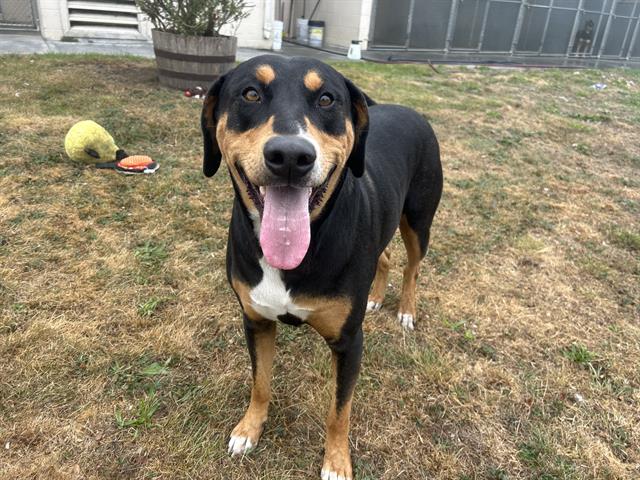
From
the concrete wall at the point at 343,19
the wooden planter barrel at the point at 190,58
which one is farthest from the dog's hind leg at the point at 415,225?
the concrete wall at the point at 343,19

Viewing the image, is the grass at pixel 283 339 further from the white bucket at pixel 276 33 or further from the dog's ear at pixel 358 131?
the white bucket at pixel 276 33

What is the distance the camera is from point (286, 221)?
1832mm

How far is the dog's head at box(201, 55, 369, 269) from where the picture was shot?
5.61 ft

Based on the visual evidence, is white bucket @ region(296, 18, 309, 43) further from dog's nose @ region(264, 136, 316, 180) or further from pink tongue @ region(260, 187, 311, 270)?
dog's nose @ region(264, 136, 316, 180)

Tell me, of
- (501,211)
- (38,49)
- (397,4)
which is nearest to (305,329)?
(501,211)

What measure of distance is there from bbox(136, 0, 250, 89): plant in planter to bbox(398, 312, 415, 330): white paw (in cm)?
552

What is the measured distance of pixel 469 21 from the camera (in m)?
15.9

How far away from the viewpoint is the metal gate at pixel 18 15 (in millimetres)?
11133

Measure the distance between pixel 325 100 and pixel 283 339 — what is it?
5.52 ft

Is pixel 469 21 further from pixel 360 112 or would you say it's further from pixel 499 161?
pixel 360 112

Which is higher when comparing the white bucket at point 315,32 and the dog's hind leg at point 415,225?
the white bucket at point 315,32

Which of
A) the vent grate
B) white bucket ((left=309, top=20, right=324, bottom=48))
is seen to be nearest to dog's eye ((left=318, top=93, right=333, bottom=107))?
the vent grate

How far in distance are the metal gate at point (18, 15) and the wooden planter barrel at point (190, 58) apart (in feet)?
19.6

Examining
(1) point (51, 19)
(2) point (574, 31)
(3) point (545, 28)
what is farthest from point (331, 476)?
(2) point (574, 31)
